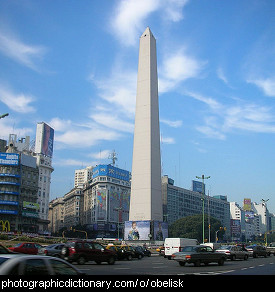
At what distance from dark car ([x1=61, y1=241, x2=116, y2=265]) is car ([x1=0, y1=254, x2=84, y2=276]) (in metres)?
13.9

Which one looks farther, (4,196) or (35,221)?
(35,221)

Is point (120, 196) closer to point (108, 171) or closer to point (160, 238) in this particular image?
point (108, 171)

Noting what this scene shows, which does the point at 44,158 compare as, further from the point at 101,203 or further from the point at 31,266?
the point at 31,266

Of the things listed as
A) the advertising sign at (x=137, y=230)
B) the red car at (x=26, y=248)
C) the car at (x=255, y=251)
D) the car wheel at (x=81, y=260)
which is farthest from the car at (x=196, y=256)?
the advertising sign at (x=137, y=230)

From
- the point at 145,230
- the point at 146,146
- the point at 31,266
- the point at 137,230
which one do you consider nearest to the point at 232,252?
the point at 145,230

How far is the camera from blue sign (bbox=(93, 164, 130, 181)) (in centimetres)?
13212

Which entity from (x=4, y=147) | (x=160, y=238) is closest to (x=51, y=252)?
Answer: (x=160, y=238)

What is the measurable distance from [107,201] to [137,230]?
7829 cm

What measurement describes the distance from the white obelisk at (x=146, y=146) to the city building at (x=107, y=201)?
72940 mm

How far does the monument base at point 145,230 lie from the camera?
5050 centimetres

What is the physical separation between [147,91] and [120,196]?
86.1 metres

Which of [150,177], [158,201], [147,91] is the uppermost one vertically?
[147,91]
